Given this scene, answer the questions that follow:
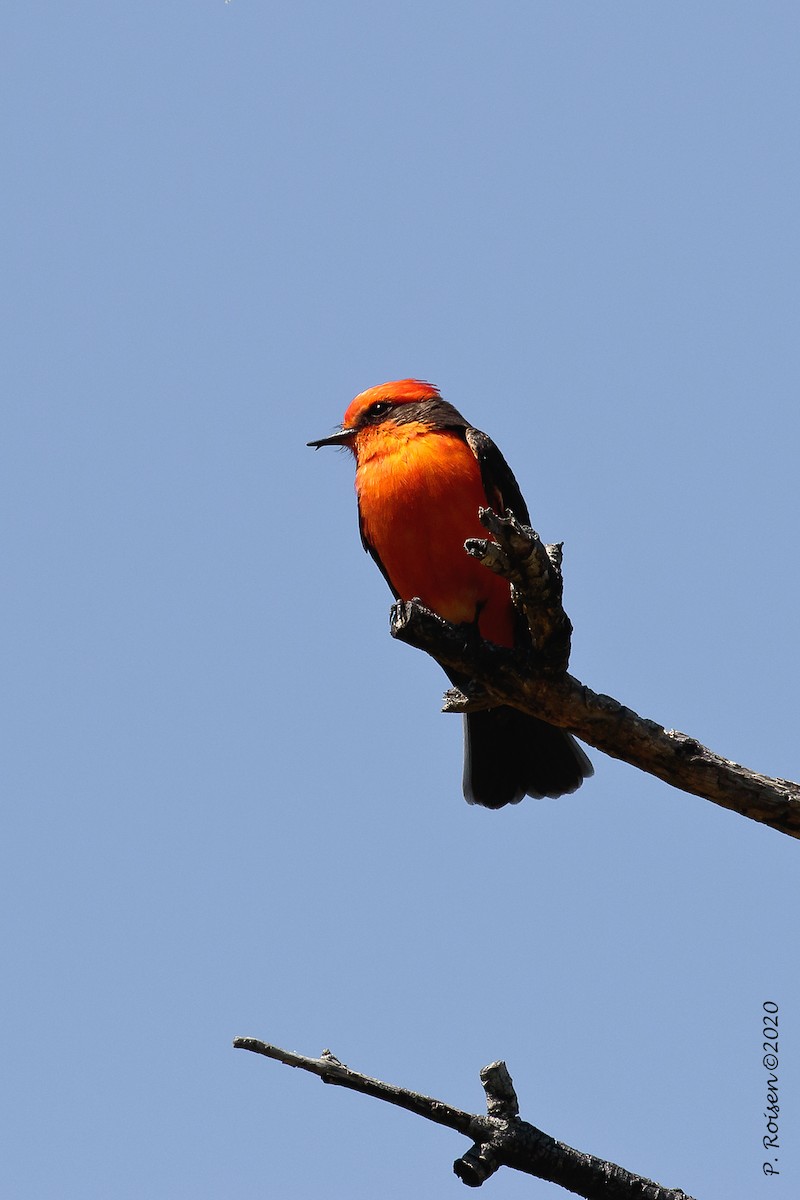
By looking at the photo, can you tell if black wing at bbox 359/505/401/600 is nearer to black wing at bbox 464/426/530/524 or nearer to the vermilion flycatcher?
the vermilion flycatcher

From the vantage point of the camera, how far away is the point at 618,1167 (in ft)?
16.6

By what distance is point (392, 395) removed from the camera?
9.23 m

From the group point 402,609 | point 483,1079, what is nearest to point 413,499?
point 402,609

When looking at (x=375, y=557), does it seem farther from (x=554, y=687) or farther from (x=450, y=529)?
(x=554, y=687)

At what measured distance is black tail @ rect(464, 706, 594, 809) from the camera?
8.82 meters

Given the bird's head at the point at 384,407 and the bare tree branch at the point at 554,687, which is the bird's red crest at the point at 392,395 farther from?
the bare tree branch at the point at 554,687

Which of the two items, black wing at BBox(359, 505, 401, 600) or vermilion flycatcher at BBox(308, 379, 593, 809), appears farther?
black wing at BBox(359, 505, 401, 600)

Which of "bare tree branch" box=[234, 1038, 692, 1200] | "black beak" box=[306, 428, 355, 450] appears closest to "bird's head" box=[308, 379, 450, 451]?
"black beak" box=[306, 428, 355, 450]

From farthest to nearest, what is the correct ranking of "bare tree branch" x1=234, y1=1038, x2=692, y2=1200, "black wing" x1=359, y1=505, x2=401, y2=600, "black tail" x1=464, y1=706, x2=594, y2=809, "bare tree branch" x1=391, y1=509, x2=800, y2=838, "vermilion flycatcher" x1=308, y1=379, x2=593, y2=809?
"black wing" x1=359, y1=505, x2=401, y2=600
"black tail" x1=464, y1=706, x2=594, y2=809
"vermilion flycatcher" x1=308, y1=379, x2=593, y2=809
"bare tree branch" x1=391, y1=509, x2=800, y2=838
"bare tree branch" x1=234, y1=1038, x2=692, y2=1200

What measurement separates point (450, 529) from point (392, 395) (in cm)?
158

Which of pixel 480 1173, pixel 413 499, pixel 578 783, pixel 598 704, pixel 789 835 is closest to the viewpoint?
pixel 480 1173

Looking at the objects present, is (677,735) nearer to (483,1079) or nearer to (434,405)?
(483,1079)

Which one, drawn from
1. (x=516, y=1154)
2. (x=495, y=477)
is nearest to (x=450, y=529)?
(x=495, y=477)

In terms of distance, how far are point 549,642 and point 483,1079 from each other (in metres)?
2.04
